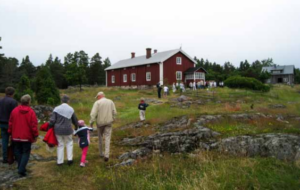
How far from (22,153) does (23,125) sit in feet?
2.63

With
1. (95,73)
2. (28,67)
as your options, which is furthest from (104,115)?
(28,67)

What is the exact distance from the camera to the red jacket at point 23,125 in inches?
242

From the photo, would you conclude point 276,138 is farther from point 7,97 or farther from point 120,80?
point 120,80

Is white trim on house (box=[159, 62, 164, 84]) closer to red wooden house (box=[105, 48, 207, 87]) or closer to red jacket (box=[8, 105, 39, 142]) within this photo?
red wooden house (box=[105, 48, 207, 87])

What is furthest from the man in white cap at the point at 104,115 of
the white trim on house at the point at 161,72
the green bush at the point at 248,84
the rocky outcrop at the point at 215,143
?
the white trim on house at the point at 161,72

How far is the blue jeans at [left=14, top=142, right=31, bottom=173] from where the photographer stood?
6.10 m

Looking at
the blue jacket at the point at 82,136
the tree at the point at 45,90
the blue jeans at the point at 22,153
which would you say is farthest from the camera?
the tree at the point at 45,90

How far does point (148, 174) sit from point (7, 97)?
4573 mm

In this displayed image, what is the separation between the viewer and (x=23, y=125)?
6.19 meters

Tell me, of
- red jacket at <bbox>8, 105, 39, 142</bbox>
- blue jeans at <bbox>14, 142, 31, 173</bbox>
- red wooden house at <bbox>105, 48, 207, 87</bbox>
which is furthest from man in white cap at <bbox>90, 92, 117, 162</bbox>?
red wooden house at <bbox>105, 48, 207, 87</bbox>

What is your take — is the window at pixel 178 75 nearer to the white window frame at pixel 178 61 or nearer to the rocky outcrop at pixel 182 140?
the white window frame at pixel 178 61

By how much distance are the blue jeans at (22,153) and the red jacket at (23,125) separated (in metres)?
0.21

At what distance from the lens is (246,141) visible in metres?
7.53

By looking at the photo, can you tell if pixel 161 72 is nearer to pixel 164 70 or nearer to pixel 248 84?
pixel 164 70
